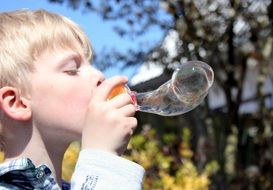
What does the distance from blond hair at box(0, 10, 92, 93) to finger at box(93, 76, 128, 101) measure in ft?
0.59

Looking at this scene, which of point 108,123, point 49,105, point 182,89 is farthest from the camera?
point 182,89

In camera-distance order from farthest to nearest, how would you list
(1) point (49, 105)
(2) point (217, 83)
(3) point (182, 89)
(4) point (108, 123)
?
(2) point (217, 83)
(3) point (182, 89)
(1) point (49, 105)
(4) point (108, 123)

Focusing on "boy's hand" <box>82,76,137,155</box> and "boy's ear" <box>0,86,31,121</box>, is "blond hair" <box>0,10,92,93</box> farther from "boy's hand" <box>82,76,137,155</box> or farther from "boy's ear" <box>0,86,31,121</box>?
"boy's hand" <box>82,76,137,155</box>

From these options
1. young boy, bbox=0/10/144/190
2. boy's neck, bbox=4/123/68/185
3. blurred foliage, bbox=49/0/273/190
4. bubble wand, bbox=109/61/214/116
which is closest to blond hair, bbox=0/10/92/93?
young boy, bbox=0/10/144/190

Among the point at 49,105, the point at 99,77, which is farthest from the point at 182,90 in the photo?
the point at 49,105

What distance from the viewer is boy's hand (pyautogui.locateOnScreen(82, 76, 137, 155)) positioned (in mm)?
1451

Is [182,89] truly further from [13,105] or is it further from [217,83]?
[217,83]

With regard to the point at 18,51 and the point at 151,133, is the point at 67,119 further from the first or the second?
the point at 151,133

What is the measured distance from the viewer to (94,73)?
1.60m

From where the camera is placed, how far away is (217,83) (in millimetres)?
7219

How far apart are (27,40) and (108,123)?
1.07 ft

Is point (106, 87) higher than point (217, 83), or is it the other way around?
point (106, 87)

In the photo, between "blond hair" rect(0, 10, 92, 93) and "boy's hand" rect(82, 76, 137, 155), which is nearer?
"boy's hand" rect(82, 76, 137, 155)

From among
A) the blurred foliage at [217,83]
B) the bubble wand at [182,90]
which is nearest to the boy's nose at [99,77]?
the bubble wand at [182,90]
